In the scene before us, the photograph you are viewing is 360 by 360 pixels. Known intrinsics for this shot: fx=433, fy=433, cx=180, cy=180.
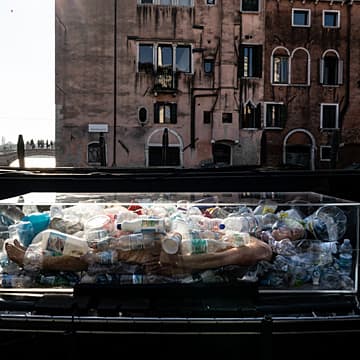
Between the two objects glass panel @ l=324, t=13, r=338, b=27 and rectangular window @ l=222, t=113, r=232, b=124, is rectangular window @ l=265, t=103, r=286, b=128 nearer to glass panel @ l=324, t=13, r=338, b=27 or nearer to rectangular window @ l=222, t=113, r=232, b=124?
rectangular window @ l=222, t=113, r=232, b=124

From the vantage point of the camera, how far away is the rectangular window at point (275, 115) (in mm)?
A: 17578

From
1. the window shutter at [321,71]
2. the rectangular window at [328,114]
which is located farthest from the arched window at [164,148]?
the window shutter at [321,71]

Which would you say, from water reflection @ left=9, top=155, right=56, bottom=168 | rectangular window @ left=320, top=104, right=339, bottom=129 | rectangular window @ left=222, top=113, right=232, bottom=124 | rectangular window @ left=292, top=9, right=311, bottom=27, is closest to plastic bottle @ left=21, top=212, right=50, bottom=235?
water reflection @ left=9, top=155, right=56, bottom=168

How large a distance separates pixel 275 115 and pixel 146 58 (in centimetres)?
567

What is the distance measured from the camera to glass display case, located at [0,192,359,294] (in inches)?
66.1

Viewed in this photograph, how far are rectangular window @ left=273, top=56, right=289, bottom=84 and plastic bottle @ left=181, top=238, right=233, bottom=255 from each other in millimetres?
16993

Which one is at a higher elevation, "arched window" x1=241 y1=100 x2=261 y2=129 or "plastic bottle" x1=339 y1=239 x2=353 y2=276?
"arched window" x1=241 y1=100 x2=261 y2=129

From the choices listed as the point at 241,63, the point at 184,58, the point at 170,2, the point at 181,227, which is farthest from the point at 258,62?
the point at 181,227

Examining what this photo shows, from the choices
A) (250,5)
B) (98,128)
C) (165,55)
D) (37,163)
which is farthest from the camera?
(37,163)

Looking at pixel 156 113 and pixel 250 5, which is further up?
pixel 250 5

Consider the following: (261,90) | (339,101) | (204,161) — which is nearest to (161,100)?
(204,161)

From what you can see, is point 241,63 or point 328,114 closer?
point 241,63

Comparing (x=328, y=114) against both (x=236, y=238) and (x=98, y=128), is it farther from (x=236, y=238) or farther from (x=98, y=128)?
(x=236, y=238)

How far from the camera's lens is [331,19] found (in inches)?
711
